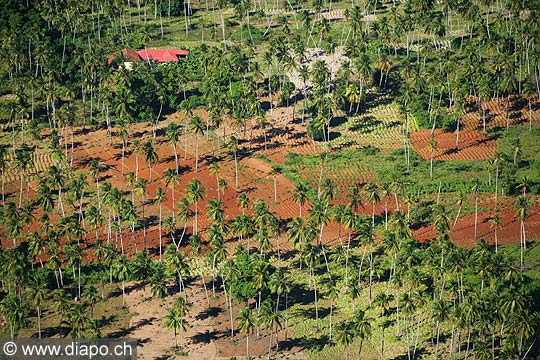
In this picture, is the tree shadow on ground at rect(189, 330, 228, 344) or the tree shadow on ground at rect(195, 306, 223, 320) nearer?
the tree shadow on ground at rect(189, 330, 228, 344)

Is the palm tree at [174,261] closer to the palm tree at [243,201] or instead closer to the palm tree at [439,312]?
the palm tree at [243,201]

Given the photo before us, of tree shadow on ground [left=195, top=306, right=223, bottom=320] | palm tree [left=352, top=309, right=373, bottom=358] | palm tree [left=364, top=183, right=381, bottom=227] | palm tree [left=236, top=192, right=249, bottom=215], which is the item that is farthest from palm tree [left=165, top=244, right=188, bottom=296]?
palm tree [left=364, top=183, right=381, bottom=227]

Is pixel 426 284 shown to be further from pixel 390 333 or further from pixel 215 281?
pixel 215 281

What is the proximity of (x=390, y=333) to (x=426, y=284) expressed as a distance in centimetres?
1238

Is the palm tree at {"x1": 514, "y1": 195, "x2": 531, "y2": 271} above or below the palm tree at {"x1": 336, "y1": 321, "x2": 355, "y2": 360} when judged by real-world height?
above

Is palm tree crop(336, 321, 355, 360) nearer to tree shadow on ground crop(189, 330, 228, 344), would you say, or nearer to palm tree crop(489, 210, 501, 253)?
tree shadow on ground crop(189, 330, 228, 344)

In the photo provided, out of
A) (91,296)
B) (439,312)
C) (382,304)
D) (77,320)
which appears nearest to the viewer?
(77,320)

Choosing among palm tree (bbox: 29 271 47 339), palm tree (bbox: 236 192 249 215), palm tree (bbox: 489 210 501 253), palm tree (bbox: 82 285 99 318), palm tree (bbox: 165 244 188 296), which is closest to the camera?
palm tree (bbox: 29 271 47 339)

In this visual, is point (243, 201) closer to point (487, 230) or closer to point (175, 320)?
point (175, 320)

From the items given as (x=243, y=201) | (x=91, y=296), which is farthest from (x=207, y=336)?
(x=243, y=201)

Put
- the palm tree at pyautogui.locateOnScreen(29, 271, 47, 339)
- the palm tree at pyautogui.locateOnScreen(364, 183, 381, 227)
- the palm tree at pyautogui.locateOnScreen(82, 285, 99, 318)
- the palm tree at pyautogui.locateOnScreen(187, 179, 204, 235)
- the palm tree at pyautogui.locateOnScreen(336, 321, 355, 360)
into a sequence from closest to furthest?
the palm tree at pyautogui.locateOnScreen(336, 321, 355, 360) < the palm tree at pyautogui.locateOnScreen(29, 271, 47, 339) < the palm tree at pyautogui.locateOnScreen(82, 285, 99, 318) < the palm tree at pyautogui.locateOnScreen(364, 183, 381, 227) < the palm tree at pyautogui.locateOnScreen(187, 179, 204, 235)

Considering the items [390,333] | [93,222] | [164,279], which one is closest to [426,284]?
[390,333]

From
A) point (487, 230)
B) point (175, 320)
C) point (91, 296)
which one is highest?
point (91, 296)

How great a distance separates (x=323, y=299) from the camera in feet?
574
